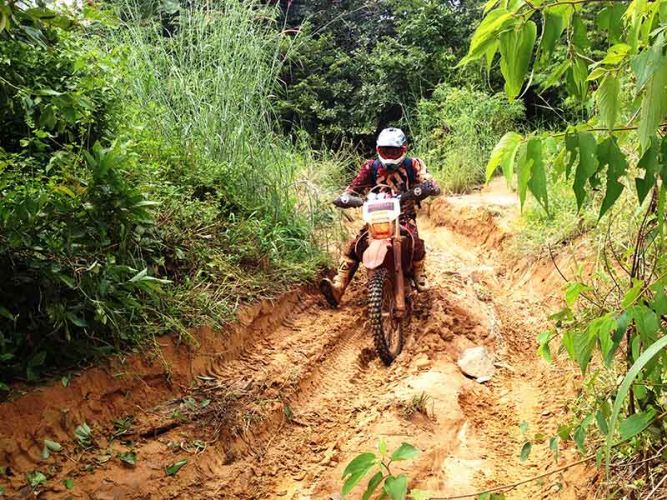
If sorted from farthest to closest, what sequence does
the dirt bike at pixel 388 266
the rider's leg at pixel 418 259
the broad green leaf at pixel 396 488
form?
1. the rider's leg at pixel 418 259
2. the dirt bike at pixel 388 266
3. the broad green leaf at pixel 396 488

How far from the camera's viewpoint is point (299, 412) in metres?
3.30

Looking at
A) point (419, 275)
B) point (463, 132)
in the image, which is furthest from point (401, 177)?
point (463, 132)

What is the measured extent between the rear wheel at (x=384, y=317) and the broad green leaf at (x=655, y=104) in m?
3.15

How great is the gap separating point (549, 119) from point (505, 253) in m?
5.28

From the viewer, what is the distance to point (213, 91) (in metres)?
4.48

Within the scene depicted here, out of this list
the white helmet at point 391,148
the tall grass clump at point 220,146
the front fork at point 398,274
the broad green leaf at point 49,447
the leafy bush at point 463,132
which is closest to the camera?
the broad green leaf at point 49,447

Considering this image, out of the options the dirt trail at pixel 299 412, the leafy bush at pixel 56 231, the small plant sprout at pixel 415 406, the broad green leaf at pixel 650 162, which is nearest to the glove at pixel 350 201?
the dirt trail at pixel 299 412

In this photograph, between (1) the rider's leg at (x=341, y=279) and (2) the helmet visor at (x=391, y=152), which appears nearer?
(1) the rider's leg at (x=341, y=279)

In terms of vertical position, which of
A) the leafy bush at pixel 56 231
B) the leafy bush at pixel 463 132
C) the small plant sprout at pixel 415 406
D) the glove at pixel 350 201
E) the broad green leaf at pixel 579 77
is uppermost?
the broad green leaf at pixel 579 77

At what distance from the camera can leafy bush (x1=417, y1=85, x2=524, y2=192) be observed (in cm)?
861

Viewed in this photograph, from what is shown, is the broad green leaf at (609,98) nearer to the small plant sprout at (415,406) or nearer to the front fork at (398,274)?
the small plant sprout at (415,406)

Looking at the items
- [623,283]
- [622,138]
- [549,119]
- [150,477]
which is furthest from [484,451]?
[549,119]

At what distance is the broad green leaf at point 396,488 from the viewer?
1.08 meters

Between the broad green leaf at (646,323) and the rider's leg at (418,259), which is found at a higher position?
the broad green leaf at (646,323)
